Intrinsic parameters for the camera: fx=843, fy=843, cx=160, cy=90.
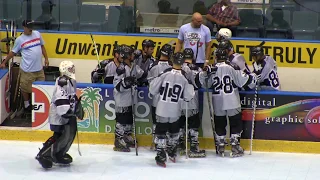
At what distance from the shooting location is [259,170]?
961 cm

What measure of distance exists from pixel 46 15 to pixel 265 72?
144 inches

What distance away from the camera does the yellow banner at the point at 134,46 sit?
38.3 ft

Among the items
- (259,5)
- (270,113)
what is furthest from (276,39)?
(270,113)

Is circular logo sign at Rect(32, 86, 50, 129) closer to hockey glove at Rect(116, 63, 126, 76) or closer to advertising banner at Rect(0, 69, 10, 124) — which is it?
advertising banner at Rect(0, 69, 10, 124)

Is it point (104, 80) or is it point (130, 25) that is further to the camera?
point (130, 25)

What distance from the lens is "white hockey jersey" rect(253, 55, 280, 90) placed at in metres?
10.4

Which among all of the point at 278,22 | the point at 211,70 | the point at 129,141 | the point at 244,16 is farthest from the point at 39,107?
the point at 278,22

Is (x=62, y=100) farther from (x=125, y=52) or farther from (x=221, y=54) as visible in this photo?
(x=221, y=54)

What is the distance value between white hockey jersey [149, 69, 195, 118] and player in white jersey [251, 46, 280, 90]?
121cm

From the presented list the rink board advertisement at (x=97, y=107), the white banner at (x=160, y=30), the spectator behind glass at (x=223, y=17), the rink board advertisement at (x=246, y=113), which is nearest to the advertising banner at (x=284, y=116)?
the rink board advertisement at (x=246, y=113)

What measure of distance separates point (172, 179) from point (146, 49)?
1.88 m

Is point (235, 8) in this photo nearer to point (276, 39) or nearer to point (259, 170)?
point (276, 39)

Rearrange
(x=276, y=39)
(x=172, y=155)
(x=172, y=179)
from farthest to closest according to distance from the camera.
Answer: (x=276, y=39) < (x=172, y=155) < (x=172, y=179)

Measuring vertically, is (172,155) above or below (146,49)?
below
